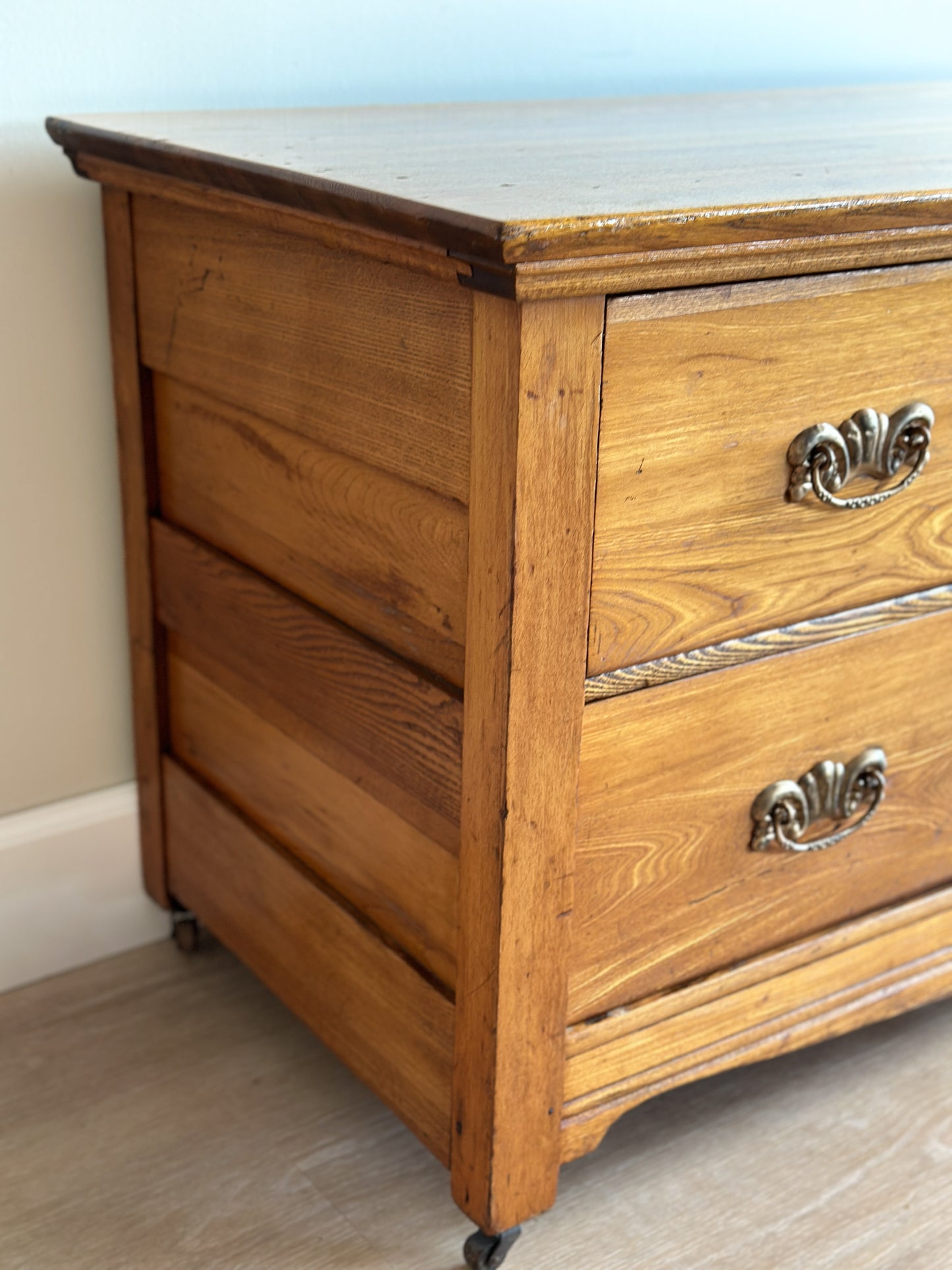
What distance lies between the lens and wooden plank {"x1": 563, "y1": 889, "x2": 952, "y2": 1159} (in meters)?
0.93

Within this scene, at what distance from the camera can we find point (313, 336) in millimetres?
885

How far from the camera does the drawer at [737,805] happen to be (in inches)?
34.1

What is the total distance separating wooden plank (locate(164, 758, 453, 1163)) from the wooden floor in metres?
0.08

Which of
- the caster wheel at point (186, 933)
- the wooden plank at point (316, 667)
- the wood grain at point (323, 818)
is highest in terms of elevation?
the wooden plank at point (316, 667)

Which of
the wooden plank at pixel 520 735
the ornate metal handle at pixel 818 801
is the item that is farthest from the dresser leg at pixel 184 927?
the ornate metal handle at pixel 818 801

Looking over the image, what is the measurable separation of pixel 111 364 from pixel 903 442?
661 mm

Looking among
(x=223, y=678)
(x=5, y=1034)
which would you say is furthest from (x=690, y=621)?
(x=5, y=1034)

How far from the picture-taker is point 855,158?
36.0 inches

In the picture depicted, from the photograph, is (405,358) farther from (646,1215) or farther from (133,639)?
(646,1215)

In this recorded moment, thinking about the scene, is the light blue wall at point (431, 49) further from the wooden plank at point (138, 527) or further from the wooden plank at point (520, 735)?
the wooden plank at point (520, 735)

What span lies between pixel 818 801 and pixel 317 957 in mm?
392

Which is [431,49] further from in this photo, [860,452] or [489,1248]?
[489,1248]

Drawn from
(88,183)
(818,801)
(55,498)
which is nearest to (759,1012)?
(818,801)

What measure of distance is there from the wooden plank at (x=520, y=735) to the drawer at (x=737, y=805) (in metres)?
0.03
